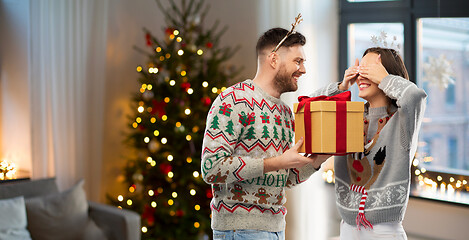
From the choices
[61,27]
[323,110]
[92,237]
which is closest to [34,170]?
[92,237]

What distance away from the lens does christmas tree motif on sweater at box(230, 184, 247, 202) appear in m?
1.75

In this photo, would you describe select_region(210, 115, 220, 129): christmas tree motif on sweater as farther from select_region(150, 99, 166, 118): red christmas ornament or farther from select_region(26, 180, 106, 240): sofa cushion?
select_region(150, 99, 166, 118): red christmas ornament

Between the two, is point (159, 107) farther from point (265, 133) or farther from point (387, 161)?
point (387, 161)

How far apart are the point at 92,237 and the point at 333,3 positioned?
2.47 m

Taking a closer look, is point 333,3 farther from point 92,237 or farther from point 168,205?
point 92,237

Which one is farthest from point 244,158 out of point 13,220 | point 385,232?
point 13,220

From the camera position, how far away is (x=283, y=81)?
1.83 meters

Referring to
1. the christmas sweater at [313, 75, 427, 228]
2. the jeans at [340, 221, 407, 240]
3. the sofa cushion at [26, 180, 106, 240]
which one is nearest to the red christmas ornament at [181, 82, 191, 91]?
the sofa cushion at [26, 180, 106, 240]

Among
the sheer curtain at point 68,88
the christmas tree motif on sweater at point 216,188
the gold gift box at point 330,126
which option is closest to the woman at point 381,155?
the gold gift box at point 330,126

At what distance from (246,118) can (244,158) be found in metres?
0.15

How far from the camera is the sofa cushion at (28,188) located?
10.5 ft

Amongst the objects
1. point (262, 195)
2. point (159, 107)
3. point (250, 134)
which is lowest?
point (262, 195)

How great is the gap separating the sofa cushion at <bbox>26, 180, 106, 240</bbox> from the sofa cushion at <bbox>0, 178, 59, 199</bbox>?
11 centimetres

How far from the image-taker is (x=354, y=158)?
1778 mm
